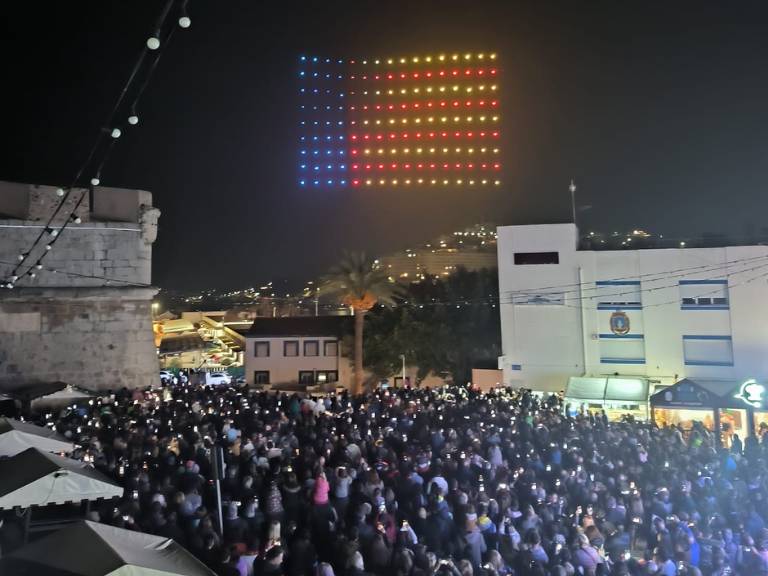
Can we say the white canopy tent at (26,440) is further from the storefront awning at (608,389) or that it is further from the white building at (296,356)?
the white building at (296,356)

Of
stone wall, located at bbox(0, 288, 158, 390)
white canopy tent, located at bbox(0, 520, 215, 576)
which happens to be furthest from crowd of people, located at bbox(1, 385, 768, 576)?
stone wall, located at bbox(0, 288, 158, 390)

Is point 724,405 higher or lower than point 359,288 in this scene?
lower

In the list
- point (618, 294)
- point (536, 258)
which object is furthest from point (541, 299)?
point (618, 294)

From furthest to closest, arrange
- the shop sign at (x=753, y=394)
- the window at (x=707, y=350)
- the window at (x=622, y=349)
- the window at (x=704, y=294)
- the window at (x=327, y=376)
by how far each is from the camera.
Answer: the window at (x=327, y=376) → the window at (x=622, y=349) → the window at (x=704, y=294) → the window at (x=707, y=350) → the shop sign at (x=753, y=394)

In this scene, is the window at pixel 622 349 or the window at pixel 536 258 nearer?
the window at pixel 622 349

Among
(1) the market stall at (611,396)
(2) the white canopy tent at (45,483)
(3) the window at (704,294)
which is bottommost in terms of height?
(1) the market stall at (611,396)

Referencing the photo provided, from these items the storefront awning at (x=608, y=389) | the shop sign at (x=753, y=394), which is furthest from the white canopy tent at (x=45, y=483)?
the storefront awning at (x=608, y=389)

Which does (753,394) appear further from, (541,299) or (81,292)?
(81,292)
